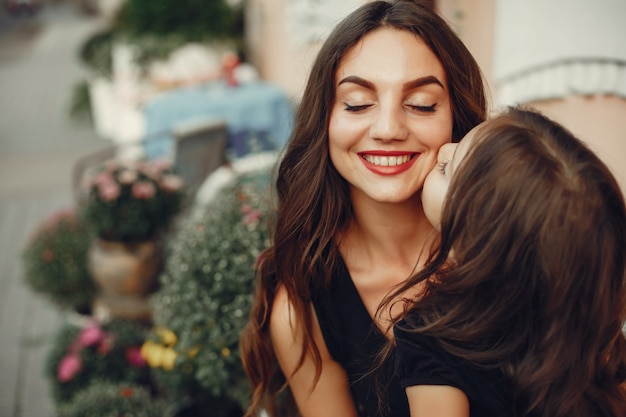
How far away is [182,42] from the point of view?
998 cm

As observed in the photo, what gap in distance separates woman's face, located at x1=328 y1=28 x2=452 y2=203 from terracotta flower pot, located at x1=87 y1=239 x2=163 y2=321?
2.69 metres

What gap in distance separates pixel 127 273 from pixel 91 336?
61cm

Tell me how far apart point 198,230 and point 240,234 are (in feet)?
0.81

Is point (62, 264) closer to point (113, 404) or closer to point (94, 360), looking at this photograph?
point (94, 360)

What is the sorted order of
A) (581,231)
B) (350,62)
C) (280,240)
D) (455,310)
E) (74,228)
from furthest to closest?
(74,228)
(280,240)
(350,62)
(455,310)
(581,231)

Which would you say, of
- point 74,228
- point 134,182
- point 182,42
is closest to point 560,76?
point 134,182

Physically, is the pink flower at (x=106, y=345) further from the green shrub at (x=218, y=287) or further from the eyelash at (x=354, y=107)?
the eyelash at (x=354, y=107)

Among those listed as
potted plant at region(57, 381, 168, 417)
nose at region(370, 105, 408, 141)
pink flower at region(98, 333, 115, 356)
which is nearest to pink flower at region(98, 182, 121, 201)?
pink flower at region(98, 333, 115, 356)

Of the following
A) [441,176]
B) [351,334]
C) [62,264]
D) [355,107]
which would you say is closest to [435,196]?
[441,176]

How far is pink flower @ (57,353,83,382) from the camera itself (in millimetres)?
3514

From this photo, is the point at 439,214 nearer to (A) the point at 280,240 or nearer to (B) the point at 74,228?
(A) the point at 280,240

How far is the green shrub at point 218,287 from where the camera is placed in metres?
2.55

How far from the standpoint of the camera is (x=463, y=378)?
4.62ft

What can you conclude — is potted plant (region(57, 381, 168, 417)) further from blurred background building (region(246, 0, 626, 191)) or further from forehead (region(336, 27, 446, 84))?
forehead (region(336, 27, 446, 84))
